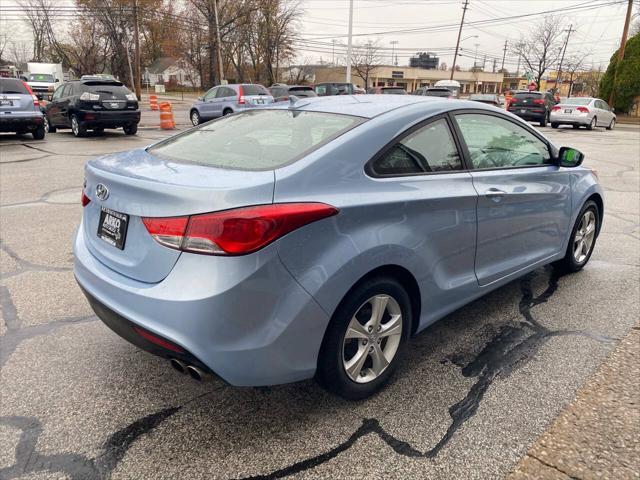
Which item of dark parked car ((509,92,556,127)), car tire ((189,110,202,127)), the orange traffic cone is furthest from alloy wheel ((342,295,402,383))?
dark parked car ((509,92,556,127))

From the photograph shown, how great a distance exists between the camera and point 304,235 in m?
2.17

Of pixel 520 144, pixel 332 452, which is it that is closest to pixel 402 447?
pixel 332 452

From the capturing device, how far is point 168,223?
216 cm

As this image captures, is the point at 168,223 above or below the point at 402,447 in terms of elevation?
above

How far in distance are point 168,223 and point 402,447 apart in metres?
1.49

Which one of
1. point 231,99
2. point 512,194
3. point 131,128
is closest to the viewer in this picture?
point 512,194

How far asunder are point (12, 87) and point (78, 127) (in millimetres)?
2022

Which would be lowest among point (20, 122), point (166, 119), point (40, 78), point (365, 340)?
point (166, 119)

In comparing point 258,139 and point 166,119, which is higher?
point 258,139

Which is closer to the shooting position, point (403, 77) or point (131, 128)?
point (131, 128)

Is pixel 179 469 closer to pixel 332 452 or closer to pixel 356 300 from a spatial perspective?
pixel 332 452

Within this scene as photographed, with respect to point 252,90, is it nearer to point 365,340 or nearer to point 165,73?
point 365,340

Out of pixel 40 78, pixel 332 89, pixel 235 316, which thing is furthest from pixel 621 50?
pixel 40 78

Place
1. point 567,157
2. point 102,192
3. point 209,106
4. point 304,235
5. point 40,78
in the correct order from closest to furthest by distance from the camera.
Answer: point 304,235 → point 102,192 → point 567,157 → point 209,106 → point 40,78
